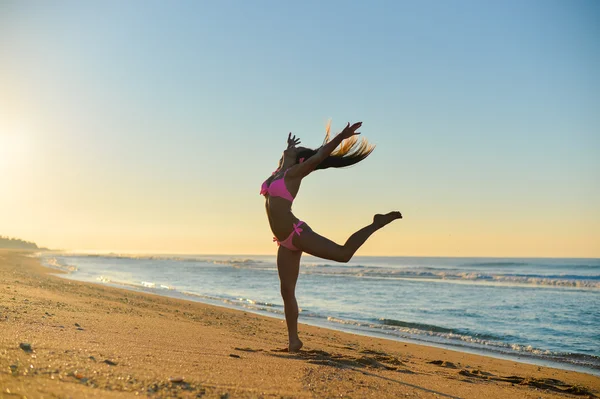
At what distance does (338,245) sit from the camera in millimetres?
4742

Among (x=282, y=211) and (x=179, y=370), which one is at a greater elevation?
(x=282, y=211)

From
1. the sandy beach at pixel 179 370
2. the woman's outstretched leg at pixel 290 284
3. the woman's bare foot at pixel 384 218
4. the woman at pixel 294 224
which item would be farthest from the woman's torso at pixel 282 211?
the sandy beach at pixel 179 370

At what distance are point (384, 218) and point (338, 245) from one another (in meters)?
0.59

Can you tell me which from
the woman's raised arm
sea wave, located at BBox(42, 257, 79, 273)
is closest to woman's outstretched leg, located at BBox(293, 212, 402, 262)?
the woman's raised arm

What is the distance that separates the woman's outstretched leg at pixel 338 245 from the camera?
4690 mm

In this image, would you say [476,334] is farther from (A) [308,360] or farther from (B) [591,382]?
(A) [308,360]

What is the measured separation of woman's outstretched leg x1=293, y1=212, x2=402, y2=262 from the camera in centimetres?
469

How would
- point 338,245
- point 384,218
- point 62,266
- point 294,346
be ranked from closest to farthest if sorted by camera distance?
1. point 338,245
2. point 384,218
3. point 294,346
4. point 62,266

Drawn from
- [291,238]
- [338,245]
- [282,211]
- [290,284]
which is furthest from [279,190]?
[290,284]

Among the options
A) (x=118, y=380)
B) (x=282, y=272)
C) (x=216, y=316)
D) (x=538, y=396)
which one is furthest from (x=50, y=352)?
(x=216, y=316)

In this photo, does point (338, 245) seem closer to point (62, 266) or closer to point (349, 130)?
point (349, 130)

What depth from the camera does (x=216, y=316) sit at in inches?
417

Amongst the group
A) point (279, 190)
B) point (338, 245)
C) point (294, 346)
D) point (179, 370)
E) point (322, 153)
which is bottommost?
point (294, 346)

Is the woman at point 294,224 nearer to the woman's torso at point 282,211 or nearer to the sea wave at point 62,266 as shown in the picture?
the woman's torso at point 282,211
